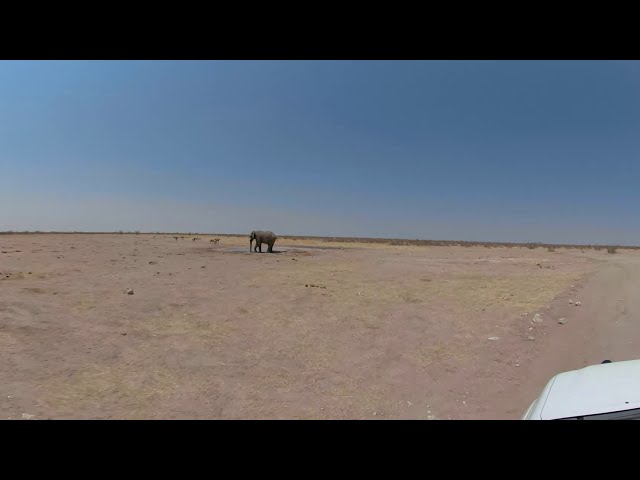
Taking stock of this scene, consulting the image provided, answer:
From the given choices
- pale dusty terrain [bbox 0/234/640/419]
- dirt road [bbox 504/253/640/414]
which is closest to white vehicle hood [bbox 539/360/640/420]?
pale dusty terrain [bbox 0/234/640/419]

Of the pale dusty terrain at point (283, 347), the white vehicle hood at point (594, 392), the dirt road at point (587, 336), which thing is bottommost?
the pale dusty terrain at point (283, 347)

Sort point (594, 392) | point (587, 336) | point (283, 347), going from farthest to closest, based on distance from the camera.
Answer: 1. point (587, 336)
2. point (283, 347)
3. point (594, 392)

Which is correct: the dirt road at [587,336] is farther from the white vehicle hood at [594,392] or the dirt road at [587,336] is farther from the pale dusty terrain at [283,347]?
the white vehicle hood at [594,392]

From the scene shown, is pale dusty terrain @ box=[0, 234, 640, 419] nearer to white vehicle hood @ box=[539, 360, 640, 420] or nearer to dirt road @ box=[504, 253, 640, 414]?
dirt road @ box=[504, 253, 640, 414]

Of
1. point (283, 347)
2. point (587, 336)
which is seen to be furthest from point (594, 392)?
point (587, 336)

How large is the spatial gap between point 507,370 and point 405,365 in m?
1.89

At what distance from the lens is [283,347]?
8.57m

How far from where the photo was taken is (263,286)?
612 inches

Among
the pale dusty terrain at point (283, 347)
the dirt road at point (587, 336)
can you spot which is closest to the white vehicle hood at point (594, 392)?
the pale dusty terrain at point (283, 347)

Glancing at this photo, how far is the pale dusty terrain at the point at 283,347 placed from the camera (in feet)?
19.0

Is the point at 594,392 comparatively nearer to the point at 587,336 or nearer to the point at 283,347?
the point at 283,347

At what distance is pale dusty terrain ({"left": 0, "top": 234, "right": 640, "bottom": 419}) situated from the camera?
19.0ft
